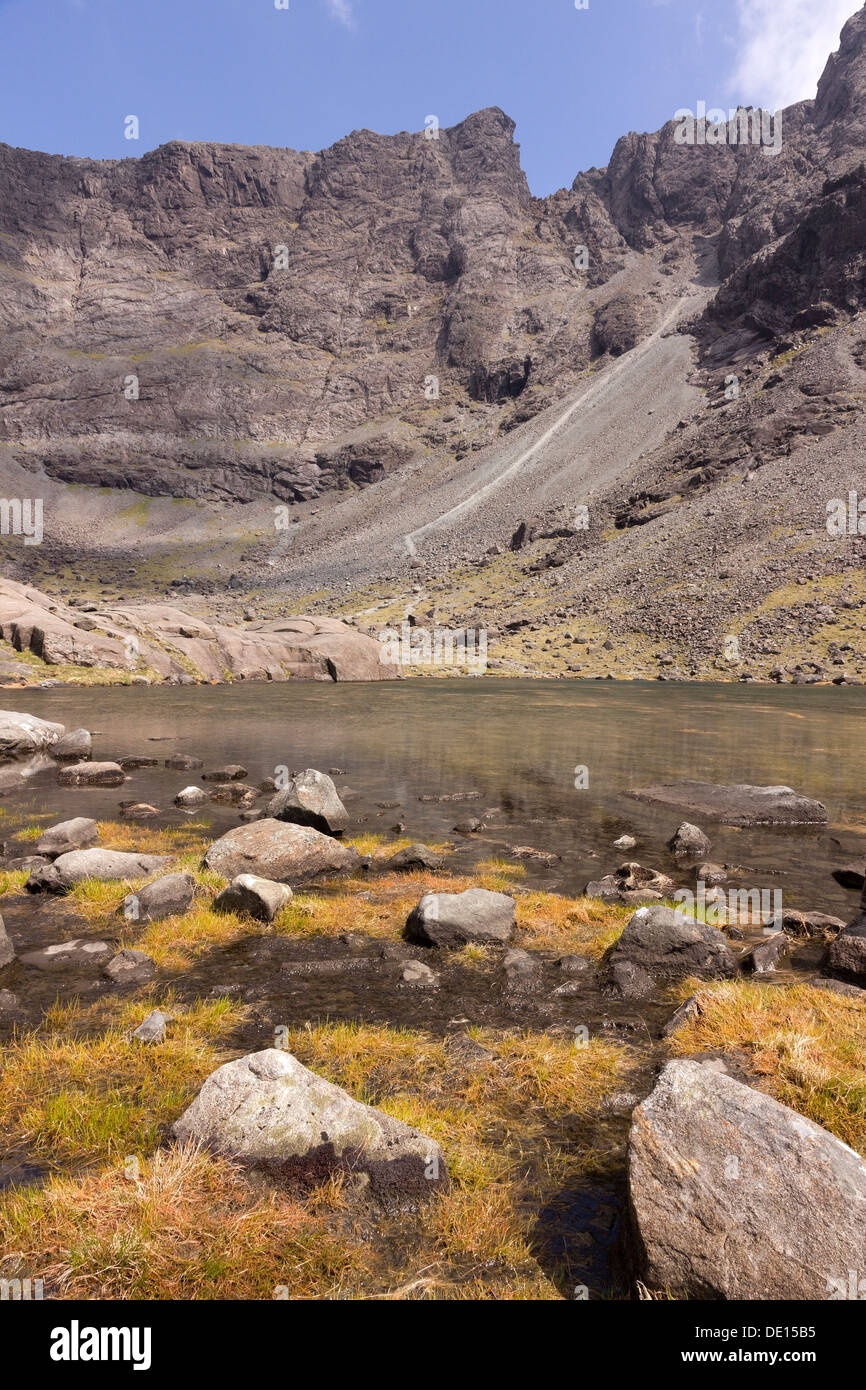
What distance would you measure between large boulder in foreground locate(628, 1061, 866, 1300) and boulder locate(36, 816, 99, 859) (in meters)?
12.0

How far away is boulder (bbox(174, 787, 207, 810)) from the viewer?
57.2ft

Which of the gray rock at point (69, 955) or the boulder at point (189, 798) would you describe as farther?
the boulder at point (189, 798)

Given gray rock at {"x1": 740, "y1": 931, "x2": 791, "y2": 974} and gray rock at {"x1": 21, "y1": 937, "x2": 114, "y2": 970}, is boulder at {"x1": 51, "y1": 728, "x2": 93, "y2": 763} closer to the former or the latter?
gray rock at {"x1": 21, "y1": 937, "x2": 114, "y2": 970}

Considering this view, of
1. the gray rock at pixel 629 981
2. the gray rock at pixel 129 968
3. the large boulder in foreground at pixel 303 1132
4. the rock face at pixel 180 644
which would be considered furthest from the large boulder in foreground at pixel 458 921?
the rock face at pixel 180 644

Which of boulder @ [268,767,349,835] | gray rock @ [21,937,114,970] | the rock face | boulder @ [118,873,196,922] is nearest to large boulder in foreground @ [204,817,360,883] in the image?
boulder @ [118,873,196,922]

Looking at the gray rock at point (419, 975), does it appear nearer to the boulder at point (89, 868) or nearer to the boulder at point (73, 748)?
the boulder at point (89, 868)

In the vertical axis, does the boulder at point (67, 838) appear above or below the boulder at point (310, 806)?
below

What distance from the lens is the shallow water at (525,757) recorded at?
48.9 ft

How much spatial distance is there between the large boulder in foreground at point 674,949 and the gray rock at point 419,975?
2235 millimetres

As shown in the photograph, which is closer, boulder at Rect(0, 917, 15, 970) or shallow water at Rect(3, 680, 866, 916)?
boulder at Rect(0, 917, 15, 970)

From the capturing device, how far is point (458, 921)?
948 centimetres

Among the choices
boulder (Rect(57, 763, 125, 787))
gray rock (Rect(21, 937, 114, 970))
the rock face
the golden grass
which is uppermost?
the rock face

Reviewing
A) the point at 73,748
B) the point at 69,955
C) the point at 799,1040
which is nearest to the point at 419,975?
the point at 799,1040

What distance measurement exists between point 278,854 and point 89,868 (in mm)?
3042
